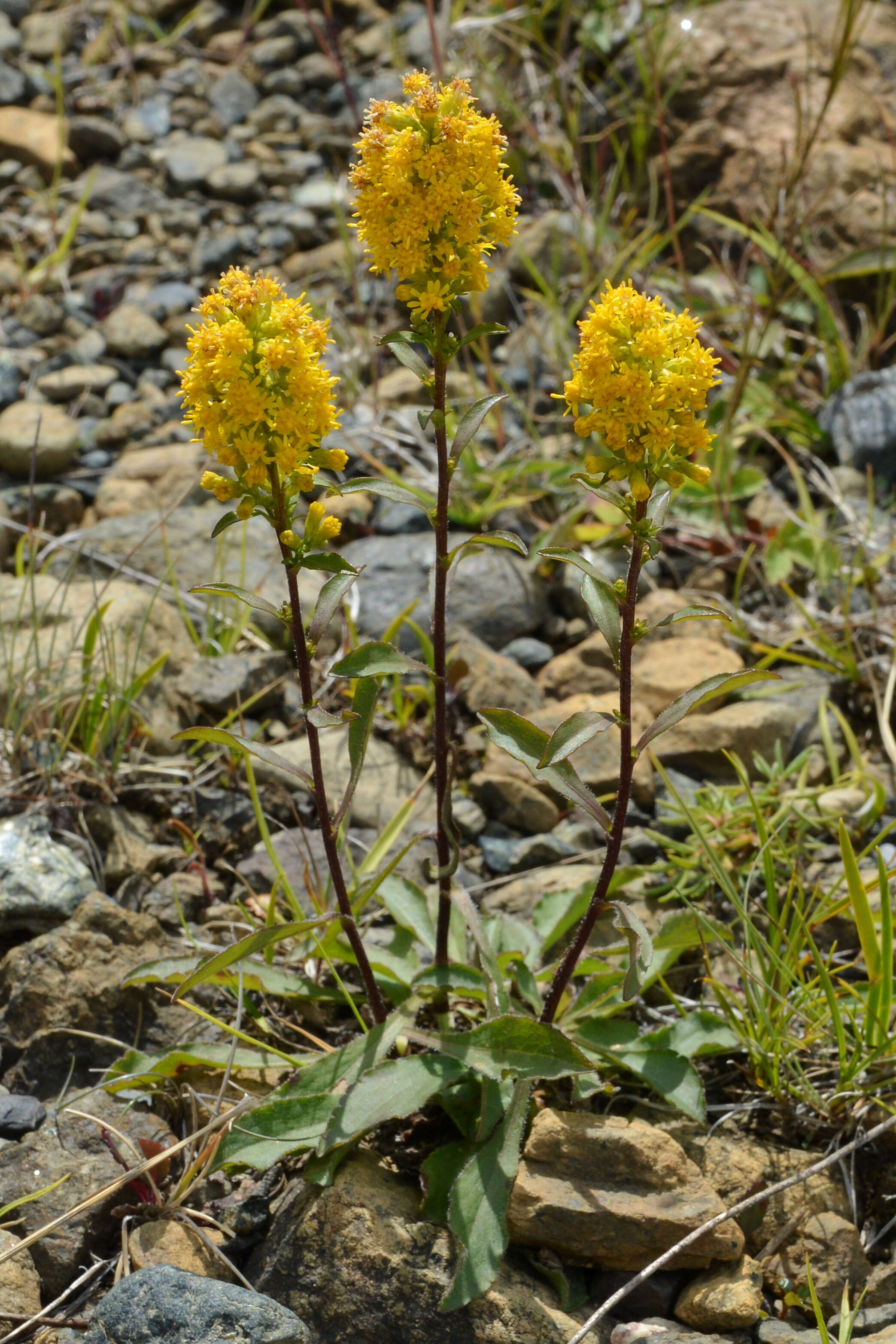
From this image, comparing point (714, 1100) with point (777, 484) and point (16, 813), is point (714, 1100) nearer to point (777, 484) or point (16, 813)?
point (16, 813)

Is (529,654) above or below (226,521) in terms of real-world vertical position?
below

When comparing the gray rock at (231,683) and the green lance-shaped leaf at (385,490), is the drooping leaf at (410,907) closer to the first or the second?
the gray rock at (231,683)

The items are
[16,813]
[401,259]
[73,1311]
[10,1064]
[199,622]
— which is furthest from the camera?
[199,622]

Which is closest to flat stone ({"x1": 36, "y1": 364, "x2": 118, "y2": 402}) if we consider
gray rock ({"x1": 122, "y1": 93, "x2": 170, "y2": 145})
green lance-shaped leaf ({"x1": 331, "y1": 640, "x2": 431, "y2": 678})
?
gray rock ({"x1": 122, "y1": 93, "x2": 170, "y2": 145})

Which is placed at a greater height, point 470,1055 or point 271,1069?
point 470,1055

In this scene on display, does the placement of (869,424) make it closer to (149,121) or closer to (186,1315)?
(186,1315)

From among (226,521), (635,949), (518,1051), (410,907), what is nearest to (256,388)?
(226,521)

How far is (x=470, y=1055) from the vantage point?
8.85ft

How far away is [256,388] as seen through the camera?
7.18 feet

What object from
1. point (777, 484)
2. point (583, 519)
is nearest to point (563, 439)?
point (583, 519)

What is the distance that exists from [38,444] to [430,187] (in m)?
3.30

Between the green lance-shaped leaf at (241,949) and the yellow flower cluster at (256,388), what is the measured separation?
873mm

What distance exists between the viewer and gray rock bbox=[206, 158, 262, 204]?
6.77 meters

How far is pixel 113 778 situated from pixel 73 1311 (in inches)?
63.9
